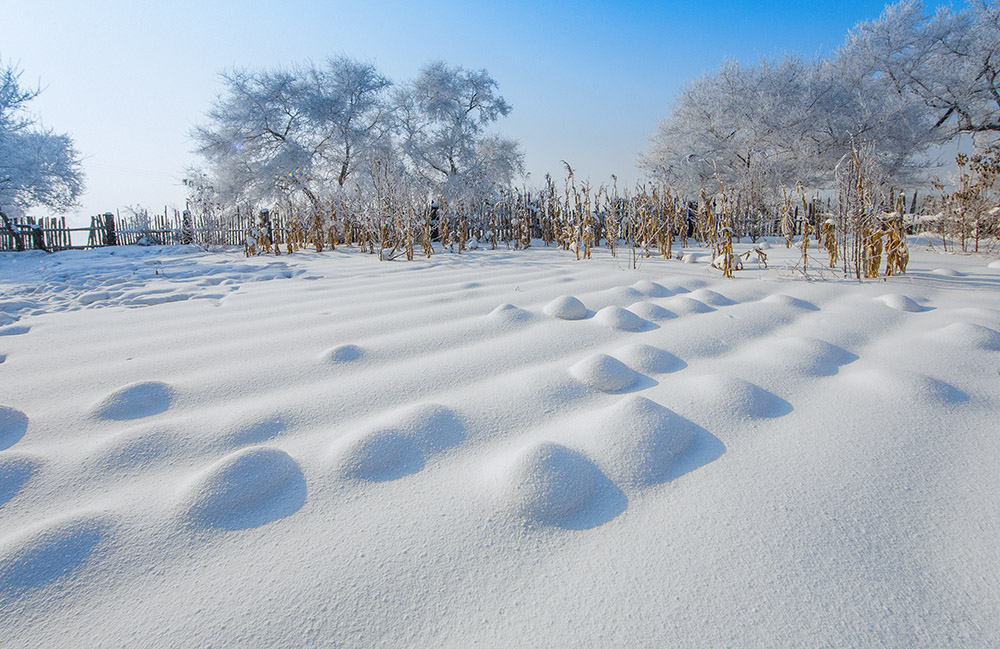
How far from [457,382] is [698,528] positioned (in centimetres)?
77

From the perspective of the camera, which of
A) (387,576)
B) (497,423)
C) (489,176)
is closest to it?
(387,576)

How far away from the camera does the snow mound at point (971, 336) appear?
5.25 ft

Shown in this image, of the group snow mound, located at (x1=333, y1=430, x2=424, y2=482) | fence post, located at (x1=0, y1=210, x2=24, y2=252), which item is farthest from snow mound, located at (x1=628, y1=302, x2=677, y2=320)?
fence post, located at (x1=0, y1=210, x2=24, y2=252)

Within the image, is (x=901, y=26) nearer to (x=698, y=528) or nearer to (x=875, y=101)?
(x=875, y=101)

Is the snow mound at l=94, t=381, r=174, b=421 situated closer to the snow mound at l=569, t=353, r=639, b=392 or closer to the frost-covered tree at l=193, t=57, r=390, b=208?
the snow mound at l=569, t=353, r=639, b=392

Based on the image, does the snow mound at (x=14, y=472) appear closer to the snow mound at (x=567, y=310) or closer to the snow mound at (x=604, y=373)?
the snow mound at (x=604, y=373)

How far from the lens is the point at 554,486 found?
0.84 m

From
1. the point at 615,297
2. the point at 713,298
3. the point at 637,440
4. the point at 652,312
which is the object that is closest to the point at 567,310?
the point at 652,312

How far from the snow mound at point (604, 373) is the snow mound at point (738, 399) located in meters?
0.18

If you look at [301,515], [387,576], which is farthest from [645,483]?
[301,515]

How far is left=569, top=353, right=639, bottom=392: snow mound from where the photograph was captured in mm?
1332

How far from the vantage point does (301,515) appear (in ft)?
2.68

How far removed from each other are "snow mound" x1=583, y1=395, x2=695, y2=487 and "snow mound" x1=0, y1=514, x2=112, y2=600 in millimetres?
860

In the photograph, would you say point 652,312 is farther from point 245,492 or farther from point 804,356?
point 245,492
